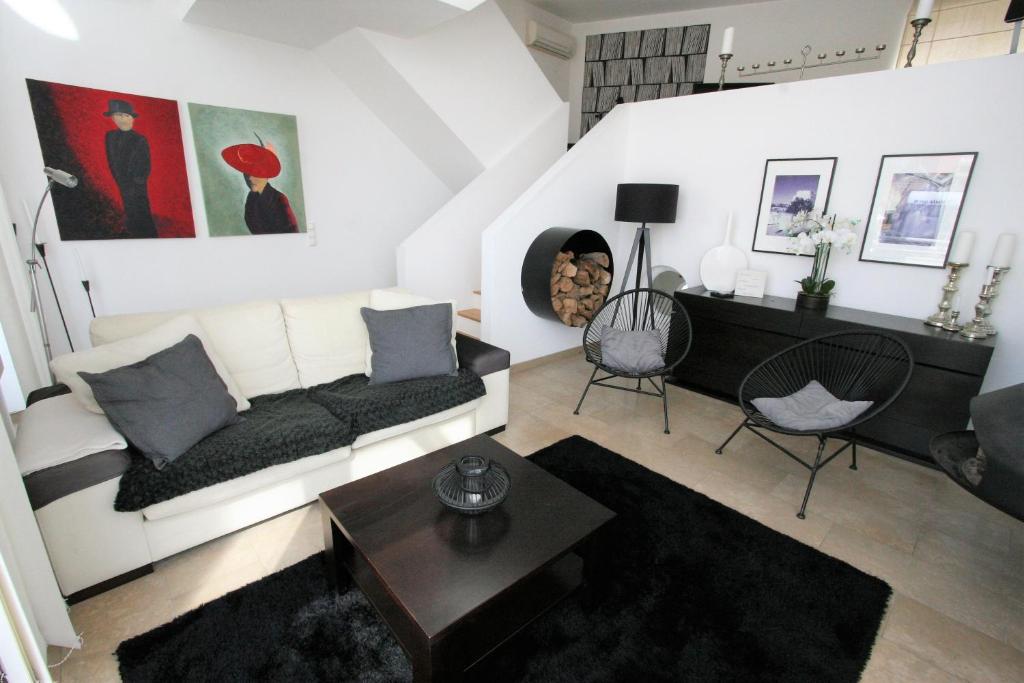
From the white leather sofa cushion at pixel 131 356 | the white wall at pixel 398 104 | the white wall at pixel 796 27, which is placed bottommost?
the white leather sofa cushion at pixel 131 356

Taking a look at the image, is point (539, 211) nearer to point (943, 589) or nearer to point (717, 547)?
point (717, 547)

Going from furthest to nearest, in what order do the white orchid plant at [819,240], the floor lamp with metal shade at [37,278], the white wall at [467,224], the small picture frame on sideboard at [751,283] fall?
the white wall at [467,224] → the small picture frame on sideboard at [751,283] → the white orchid plant at [819,240] → the floor lamp with metal shade at [37,278]

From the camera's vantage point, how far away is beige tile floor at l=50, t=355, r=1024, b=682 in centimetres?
157

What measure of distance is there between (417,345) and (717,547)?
1.77 m

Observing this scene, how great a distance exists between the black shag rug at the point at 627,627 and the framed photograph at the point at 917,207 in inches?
82.1

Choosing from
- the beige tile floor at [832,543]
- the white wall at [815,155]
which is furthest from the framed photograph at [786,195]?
the beige tile floor at [832,543]

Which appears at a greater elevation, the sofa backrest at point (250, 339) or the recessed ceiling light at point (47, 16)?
the recessed ceiling light at point (47, 16)

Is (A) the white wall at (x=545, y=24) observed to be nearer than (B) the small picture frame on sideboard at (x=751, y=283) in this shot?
No

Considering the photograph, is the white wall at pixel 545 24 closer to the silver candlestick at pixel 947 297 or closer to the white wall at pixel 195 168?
the white wall at pixel 195 168

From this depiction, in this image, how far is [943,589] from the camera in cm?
185

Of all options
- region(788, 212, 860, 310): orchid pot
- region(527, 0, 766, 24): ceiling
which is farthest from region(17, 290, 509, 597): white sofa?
region(527, 0, 766, 24): ceiling

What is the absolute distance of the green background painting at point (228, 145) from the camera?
10.9ft

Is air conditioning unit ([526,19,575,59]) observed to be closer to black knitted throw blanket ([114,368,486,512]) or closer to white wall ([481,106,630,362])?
white wall ([481,106,630,362])

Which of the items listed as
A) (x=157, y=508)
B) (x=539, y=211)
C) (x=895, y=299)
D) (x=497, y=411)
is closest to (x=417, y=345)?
(x=497, y=411)
